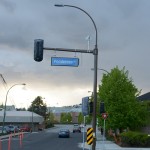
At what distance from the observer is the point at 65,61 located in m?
25.1

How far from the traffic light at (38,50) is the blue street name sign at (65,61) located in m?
1.84

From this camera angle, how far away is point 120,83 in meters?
56.2

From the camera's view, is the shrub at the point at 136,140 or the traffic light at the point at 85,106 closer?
the traffic light at the point at 85,106

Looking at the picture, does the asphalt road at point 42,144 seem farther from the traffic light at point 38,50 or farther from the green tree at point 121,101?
the traffic light at point 38,50

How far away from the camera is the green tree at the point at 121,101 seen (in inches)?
2127

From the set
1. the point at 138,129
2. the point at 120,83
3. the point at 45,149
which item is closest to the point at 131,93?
the point at 120,83

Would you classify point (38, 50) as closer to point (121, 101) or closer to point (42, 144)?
point (42, 144)

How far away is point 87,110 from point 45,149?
1196 cm

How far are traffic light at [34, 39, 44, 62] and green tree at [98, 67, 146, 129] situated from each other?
1251 inches

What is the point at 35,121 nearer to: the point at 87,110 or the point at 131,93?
the point at 131,93

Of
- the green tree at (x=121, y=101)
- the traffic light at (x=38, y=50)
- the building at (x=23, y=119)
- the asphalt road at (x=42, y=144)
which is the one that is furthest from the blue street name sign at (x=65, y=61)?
the building at (x=23, y=119)

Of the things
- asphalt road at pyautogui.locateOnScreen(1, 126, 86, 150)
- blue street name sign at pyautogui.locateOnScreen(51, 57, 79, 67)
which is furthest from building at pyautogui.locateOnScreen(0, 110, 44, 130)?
blue street name sign at pyautogui.locateOnScreen(51, 57, 79, 67)

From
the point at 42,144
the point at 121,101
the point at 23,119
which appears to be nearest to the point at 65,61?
the point at 42,144

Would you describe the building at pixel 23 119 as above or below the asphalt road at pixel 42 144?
above
